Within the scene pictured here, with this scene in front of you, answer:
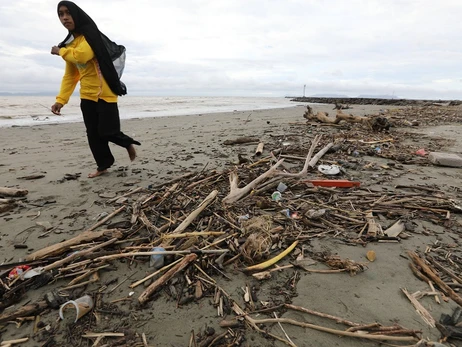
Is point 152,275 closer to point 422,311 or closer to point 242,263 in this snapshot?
point 242,263

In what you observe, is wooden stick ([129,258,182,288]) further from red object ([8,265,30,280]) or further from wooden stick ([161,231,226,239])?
red object ([8,265,30,280])

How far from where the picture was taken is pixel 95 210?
308 cm

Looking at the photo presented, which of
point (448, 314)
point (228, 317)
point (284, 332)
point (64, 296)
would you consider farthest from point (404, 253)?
point (64, 296)

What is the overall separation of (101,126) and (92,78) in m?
0.69

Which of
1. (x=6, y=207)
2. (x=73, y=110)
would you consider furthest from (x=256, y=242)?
(x=73, y=110)

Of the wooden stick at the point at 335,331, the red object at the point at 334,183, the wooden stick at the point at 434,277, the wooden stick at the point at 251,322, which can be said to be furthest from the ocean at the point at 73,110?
the wooden stick at the point at 434,277

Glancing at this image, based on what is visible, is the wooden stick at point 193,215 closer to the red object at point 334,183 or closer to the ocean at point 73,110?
the red object at point 334,183

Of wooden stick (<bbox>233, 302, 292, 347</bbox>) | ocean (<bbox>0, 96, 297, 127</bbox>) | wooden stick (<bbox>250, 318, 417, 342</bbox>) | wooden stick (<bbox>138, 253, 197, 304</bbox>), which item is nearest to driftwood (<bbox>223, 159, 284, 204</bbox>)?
wooden stick (<bbox>138, 253, 197, 304</bbox>)

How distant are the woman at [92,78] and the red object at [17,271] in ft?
7.74

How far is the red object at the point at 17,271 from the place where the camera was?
76.8 inches

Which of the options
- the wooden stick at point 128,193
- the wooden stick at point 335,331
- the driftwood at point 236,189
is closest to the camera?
the wooden stick at point 335,331

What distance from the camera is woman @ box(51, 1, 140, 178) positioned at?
11.8ft

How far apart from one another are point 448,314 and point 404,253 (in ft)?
2.02

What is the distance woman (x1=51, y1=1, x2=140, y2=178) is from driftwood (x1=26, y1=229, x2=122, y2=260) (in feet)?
6.72
